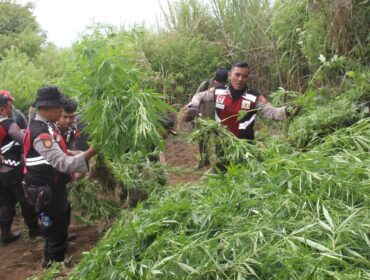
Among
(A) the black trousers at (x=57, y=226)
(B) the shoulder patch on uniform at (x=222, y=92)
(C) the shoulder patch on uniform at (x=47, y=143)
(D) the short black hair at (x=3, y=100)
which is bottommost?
(A) the black trousers at (x=57, y=226)

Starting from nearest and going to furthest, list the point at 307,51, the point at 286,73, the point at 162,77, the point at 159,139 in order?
the point at 159,139
the point at 307,51
the point at 286,73
the point at 162,77

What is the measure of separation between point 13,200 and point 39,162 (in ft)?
5.45

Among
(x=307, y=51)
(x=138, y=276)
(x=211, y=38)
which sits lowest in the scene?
(x=138, y=276)

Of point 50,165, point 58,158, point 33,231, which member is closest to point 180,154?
point 33,231

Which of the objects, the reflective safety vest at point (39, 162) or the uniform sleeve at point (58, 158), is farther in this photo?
the reflective safety vest at point (39, 162)

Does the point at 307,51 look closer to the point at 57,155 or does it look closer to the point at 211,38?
the point at 57,155

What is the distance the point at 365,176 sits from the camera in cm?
254

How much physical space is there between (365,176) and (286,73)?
4.90m

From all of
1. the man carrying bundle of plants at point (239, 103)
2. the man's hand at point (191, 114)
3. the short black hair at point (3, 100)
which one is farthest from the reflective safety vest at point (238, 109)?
the short black hair at point (3, 100)

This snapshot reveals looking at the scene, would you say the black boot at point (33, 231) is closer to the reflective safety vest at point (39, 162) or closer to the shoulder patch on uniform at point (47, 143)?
the reflective safety vest at point (39, 162)

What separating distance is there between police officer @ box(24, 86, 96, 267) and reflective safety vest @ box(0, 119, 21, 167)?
108cm

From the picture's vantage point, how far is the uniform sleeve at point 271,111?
4.42m

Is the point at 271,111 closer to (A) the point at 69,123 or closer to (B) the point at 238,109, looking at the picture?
(B) the point at 238,109

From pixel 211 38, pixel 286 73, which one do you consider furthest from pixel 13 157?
pixel 211 38
